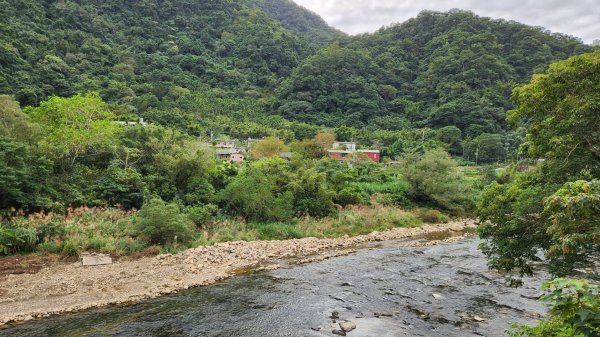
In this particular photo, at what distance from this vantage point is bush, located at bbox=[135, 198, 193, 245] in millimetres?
19641

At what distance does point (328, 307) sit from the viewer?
1372 centimetres

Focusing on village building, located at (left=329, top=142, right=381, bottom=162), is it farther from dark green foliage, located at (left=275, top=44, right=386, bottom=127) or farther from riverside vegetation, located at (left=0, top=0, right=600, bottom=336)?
dark green foliage, located at (left=275, top=44, right=386, bottom=127)

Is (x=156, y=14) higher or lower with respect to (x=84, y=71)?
higher

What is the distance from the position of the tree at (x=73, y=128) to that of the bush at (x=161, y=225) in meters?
7.84

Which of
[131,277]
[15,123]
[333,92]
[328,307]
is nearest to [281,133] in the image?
[333,92]

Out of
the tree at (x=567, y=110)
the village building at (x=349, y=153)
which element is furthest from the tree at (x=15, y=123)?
the village building at (x=349, y=153)

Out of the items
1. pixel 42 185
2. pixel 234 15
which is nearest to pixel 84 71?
pixel 42 185

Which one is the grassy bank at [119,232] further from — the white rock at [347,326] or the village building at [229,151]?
the village building at [229,151]

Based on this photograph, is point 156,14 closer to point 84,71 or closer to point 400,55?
point 84,71

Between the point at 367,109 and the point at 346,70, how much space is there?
17.3 metres

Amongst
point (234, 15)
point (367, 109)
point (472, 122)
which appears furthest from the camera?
point (234, 15)

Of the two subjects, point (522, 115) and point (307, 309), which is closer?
point (522, 115)

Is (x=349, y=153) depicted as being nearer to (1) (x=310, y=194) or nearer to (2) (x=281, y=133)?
(2) (x=281, y=133)

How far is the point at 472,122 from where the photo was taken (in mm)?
77125
